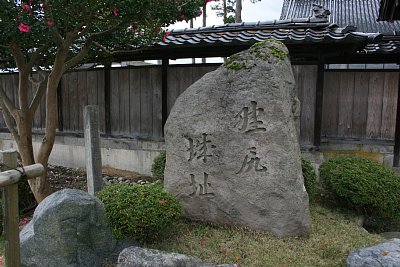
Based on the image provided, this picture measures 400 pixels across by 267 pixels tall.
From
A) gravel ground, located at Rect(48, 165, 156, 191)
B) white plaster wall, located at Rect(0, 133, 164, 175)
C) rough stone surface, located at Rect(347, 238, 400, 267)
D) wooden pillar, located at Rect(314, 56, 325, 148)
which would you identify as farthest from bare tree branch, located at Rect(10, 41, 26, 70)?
rough stone surface, located at Rect(347, 238, 400, 267)

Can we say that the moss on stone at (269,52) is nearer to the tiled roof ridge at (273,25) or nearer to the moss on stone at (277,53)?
the moss on stone at (277,53)

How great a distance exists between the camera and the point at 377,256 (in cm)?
429

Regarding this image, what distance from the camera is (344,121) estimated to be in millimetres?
8680

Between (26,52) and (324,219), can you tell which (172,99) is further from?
(324,219)

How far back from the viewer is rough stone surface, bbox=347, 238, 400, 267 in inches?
164

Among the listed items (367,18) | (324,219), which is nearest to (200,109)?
(324,219)

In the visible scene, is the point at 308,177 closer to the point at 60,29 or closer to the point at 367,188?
the point at 367,188

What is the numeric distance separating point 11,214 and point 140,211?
60.7 inches

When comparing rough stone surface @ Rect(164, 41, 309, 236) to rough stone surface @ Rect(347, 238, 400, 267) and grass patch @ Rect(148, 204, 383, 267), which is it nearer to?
grass patch @ Rect(148, 204, 383, 267)

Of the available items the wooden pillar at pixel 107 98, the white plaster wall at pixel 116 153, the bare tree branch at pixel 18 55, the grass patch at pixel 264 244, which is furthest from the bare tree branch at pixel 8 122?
the grass patch at pixel 264 244

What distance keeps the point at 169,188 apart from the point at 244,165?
1.37 metres

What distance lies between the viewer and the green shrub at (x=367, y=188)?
6293mm

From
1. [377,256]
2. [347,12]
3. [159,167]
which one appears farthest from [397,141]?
[347,12]

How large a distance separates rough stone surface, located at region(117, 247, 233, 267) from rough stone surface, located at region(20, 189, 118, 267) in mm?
605
